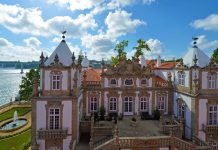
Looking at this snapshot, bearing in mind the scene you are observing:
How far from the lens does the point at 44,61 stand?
73.4 ft

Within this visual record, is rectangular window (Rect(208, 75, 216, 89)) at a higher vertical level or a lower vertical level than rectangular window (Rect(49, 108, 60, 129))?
higher

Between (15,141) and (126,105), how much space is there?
15.5 metres

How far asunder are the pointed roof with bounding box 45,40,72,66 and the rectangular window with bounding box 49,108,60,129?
4603 millimetres

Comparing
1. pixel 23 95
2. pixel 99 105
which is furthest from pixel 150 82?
pixel 23 95

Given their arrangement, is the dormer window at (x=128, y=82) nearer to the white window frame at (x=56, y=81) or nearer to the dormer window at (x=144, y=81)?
the dormer window at (x=144, y=81)

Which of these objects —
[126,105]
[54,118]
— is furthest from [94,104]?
[54,118]

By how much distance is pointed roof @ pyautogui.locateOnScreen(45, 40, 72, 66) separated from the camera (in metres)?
22.1

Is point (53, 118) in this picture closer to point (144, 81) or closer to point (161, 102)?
point (144, 81)

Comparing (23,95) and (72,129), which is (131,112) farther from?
→ (23,95)

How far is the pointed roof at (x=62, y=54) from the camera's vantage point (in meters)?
22.1

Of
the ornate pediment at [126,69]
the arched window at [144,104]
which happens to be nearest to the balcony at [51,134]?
the ornate pediment at [126,69]

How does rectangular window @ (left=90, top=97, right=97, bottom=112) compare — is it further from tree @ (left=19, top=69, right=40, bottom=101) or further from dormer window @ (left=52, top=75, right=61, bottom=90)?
tree @ (left=19, top=69, right=40, bottom=101)

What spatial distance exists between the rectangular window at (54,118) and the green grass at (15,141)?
8.39m

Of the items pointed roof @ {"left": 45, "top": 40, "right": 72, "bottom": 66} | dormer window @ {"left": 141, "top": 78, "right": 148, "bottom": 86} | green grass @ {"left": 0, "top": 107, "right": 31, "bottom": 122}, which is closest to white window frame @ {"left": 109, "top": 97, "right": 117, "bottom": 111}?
dormer window @ {"left": 141, "top": 78, "right": 148, "bottom": 86}
